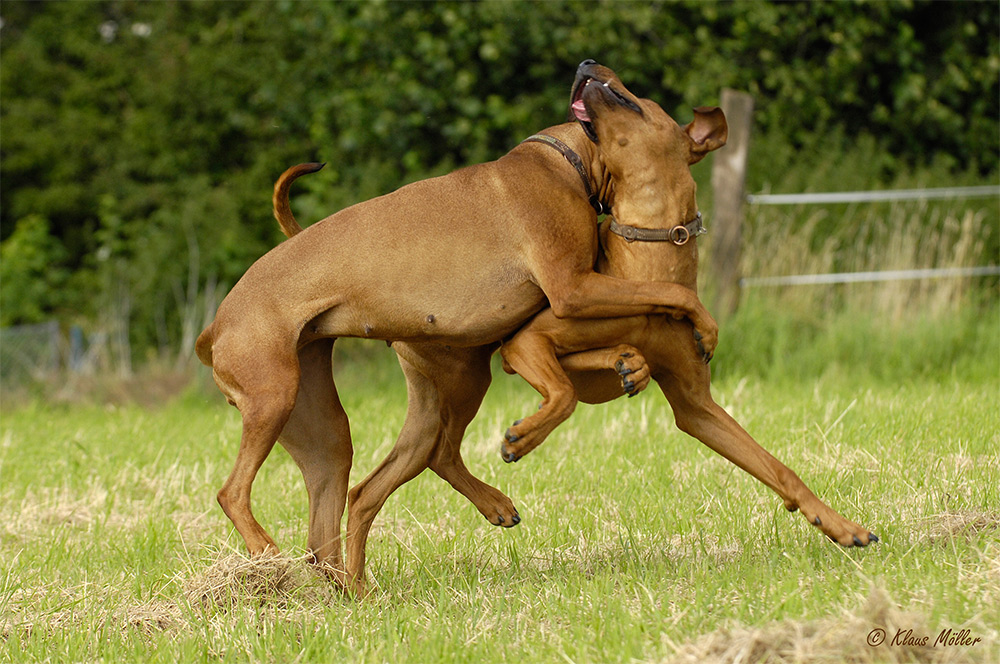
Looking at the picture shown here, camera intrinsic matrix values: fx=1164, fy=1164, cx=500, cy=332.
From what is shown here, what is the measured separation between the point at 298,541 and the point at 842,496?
6.84 feet

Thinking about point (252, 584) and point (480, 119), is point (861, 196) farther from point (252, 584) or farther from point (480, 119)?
point (252, 584)

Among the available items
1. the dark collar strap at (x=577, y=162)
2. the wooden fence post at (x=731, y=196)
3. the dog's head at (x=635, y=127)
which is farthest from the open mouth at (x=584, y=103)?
the wooden fence post at (x=731, y=196)

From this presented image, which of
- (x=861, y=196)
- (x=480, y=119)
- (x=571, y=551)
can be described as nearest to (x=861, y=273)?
(x=861, y=196)

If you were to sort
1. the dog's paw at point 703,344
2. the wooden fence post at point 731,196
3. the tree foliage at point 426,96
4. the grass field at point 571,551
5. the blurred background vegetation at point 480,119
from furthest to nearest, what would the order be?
the tree foliage at point 426,96
the blurred background vegetation at point 480,119
the wooden fence post at point 731,196
the dog's paw at point 703,344
the grass field at point 571,551

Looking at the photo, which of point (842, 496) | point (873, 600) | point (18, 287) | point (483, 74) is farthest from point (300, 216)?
point (873, 600)

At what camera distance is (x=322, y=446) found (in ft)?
12.7

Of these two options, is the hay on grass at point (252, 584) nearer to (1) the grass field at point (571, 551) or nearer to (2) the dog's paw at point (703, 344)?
(1) the grass field at point (571, 551)

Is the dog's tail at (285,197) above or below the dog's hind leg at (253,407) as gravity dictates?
above

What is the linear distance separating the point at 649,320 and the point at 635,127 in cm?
56

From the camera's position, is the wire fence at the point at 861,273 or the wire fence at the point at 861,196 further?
the wire fence at the point at 861,196

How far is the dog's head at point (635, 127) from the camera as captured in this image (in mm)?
3385

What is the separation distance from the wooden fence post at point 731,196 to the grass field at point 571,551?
73.0 inches

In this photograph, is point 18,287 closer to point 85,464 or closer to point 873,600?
point 85,464

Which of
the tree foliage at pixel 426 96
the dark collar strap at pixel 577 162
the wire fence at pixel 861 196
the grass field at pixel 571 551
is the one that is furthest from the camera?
the tree foliage at pixel 426 96
